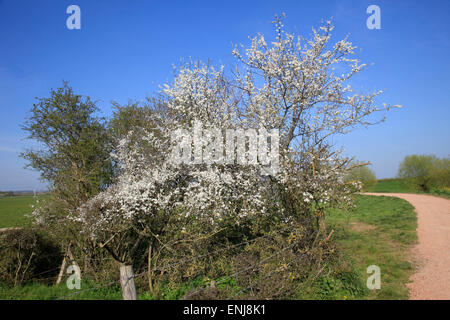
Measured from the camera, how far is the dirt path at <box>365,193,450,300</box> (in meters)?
6.09

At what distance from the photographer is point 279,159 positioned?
784 centimetres

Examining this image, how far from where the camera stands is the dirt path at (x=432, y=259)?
609 cm

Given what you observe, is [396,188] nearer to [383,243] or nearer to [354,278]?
[383,243]

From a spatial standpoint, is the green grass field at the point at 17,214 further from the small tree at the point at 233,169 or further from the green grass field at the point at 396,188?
the green grass field at the point at 396,188

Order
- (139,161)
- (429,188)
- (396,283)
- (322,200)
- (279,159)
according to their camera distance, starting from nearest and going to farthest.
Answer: (396,283) < (322,200) < (279,159) < (139,161) < (429,188)

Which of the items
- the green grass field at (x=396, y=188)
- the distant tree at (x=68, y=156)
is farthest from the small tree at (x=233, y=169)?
the green grass field at (x=396, y=188)

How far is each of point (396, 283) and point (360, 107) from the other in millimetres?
5163

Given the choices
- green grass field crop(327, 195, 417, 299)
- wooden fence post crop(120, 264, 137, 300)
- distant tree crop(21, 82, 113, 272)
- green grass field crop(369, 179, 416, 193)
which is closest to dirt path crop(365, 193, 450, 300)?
green grass field crop(327, 195, 417, 299)

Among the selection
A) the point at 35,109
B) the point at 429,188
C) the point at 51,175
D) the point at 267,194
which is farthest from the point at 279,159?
the point at 429,188

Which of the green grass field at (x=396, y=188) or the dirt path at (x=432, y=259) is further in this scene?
the green grass field at (x=396, y=188)

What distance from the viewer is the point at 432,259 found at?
786 centimetres

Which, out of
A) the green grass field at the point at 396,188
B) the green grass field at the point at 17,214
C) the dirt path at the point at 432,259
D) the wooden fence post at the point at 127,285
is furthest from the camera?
the green grass field at the point at 396,188
